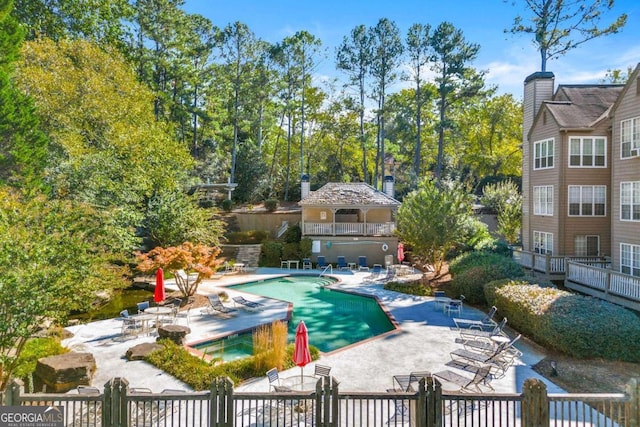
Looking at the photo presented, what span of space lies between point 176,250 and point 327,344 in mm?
8629

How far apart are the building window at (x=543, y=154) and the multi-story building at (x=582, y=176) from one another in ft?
0.18

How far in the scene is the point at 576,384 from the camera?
32.3 feet

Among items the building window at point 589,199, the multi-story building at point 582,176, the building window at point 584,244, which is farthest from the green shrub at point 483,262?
the building window at point 589,199

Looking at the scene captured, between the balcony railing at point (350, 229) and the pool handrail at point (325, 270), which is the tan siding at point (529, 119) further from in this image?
the pool handrail at point (325, 270)

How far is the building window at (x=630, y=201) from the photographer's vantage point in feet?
54.4

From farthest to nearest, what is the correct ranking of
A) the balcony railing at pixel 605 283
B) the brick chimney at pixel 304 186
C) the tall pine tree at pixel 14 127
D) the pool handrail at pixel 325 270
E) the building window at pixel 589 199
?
the brick chimney at pixel 304 186, the pool handrail at pixel 325 270, the tall pine tree at pixel 14 127, the building window at pixel 589 199, the balcony railing at pixel 605 283

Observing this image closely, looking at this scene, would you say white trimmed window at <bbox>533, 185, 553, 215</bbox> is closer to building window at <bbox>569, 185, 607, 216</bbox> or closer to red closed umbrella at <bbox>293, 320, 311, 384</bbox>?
building window at <bbox>569, 185, 607, 216</bbox>

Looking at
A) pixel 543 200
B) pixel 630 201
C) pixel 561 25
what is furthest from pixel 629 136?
pixel 561 25

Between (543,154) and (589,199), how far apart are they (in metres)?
3.35

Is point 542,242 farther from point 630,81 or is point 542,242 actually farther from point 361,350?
point 361,350

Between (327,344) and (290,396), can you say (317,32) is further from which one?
(290,396)

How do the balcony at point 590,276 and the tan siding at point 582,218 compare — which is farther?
the tan siding at point 582,218

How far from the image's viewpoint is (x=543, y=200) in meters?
22.1

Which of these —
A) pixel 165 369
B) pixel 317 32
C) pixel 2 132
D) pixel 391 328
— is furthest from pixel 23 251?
pixel 317 32
